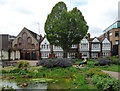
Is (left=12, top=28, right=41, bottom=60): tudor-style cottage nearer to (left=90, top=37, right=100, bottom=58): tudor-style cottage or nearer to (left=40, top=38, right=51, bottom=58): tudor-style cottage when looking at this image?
(left=40, top=38, right=51, bottom=58): tudor-style cottage

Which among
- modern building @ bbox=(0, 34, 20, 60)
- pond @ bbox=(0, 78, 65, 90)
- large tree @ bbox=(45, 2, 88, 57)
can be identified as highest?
large tree @ bbox=(45, 2, 88, 57)

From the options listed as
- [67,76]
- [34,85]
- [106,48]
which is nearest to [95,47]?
[106,48]

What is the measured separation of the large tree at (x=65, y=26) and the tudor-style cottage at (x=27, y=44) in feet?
34.5

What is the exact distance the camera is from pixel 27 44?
38.6 meters

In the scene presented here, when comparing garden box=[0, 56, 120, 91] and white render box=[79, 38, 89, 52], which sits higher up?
white render box=[79, 38, 89, 52]

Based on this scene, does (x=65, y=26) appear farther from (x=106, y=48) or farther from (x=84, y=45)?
(x=106, y=48)

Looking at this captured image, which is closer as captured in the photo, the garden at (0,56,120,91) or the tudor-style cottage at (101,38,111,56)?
the garden at (0,56,120,91)

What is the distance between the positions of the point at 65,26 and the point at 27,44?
1814 centimetres

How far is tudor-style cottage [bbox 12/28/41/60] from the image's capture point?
37.5 m

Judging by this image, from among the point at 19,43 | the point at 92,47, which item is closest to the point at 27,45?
the point at 19,43

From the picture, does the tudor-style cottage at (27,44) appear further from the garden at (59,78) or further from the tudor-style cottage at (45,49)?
the garden at (59,78)

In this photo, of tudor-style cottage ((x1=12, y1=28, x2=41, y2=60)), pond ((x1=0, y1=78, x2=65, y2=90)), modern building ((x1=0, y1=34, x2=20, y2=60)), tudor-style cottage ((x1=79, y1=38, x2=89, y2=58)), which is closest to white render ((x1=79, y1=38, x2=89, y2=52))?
tudor-style cottage ((x1=79, y1=38, x2=89, y2=58))

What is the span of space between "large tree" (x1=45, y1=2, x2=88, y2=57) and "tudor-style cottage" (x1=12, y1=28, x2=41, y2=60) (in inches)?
414

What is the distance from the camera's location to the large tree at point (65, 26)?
26.1m
